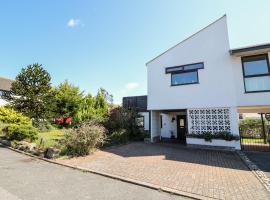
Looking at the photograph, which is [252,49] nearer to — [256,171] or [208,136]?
[208,136]

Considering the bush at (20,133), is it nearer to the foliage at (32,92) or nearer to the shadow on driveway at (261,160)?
the foliage at (32,92)

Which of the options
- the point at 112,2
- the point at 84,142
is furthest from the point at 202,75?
the point at 84,142

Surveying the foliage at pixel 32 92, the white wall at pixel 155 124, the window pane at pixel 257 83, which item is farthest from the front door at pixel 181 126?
the foliage at pixel 32 92

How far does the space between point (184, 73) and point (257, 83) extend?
4.77 meters

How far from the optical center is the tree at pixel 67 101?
22828 millimetres

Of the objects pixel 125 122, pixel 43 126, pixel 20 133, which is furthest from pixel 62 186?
pixel 43 126

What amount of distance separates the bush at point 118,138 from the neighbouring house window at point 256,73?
375 inches

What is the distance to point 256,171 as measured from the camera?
720 centimetres

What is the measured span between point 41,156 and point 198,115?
34.8ft

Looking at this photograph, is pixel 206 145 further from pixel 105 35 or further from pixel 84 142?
pixel 105 35

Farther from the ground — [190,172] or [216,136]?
[216,136]

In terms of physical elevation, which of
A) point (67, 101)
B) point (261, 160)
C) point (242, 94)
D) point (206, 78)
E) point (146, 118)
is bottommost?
point (261, 160)

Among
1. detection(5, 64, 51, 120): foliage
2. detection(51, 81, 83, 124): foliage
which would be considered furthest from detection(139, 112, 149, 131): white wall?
detection(5, 64, 51, 120): foliage

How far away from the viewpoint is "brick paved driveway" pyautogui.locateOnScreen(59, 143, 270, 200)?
536 cm
